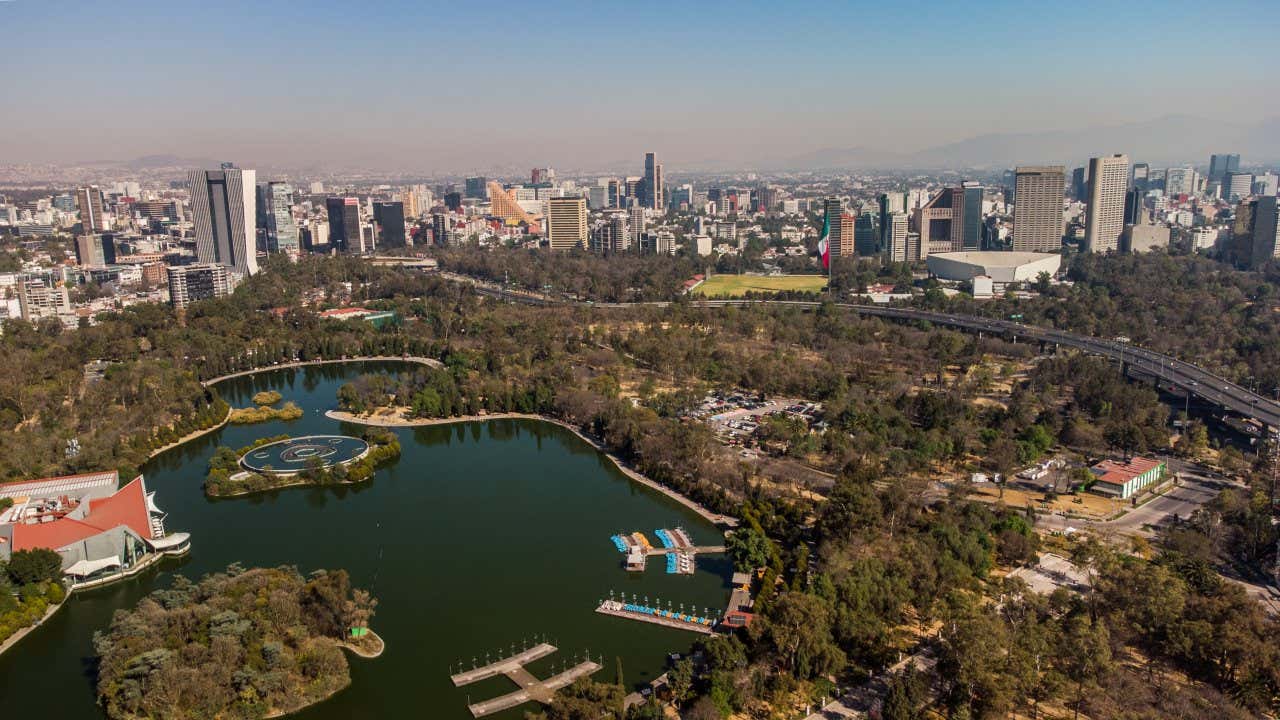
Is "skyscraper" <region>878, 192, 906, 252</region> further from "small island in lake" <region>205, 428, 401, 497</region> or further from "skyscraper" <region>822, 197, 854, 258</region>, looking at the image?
"small island in lake" <region>205, 428, 401, 497</region>

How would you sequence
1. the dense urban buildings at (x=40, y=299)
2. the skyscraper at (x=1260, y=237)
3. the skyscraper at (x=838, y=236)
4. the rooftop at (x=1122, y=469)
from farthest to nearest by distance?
the skyscraper at (x=838, y=236) < the skyscraper at (x=1260, y=237) < the dense urban buildings at (x=40, y=299) < the rooftop at (x=1122, y=469)

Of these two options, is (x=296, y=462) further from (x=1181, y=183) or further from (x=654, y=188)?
(x=1181, y=183)

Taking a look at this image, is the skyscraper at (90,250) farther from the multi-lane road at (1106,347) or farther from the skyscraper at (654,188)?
the skyscraper at (654,188)

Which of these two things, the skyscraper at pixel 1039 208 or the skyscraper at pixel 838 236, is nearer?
the skyscraper at pixel 1039 208

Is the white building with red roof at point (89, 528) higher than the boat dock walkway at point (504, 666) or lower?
A: higher

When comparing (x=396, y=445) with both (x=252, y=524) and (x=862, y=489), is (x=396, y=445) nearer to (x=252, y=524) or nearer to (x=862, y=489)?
(x=252, y=524)

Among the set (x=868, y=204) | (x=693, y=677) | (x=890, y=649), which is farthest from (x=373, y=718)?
(x=868, y=204)

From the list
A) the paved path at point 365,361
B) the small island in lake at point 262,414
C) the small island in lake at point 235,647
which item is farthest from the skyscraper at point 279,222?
the small island in lake at point 235,647

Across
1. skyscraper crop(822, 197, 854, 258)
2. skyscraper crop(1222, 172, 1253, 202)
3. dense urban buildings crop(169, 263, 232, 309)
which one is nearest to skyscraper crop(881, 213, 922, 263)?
skyscraper crop(822, 197, 854, 258)

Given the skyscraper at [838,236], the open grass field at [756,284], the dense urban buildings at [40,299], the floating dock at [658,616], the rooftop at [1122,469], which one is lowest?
the floating dock at [658,616]
